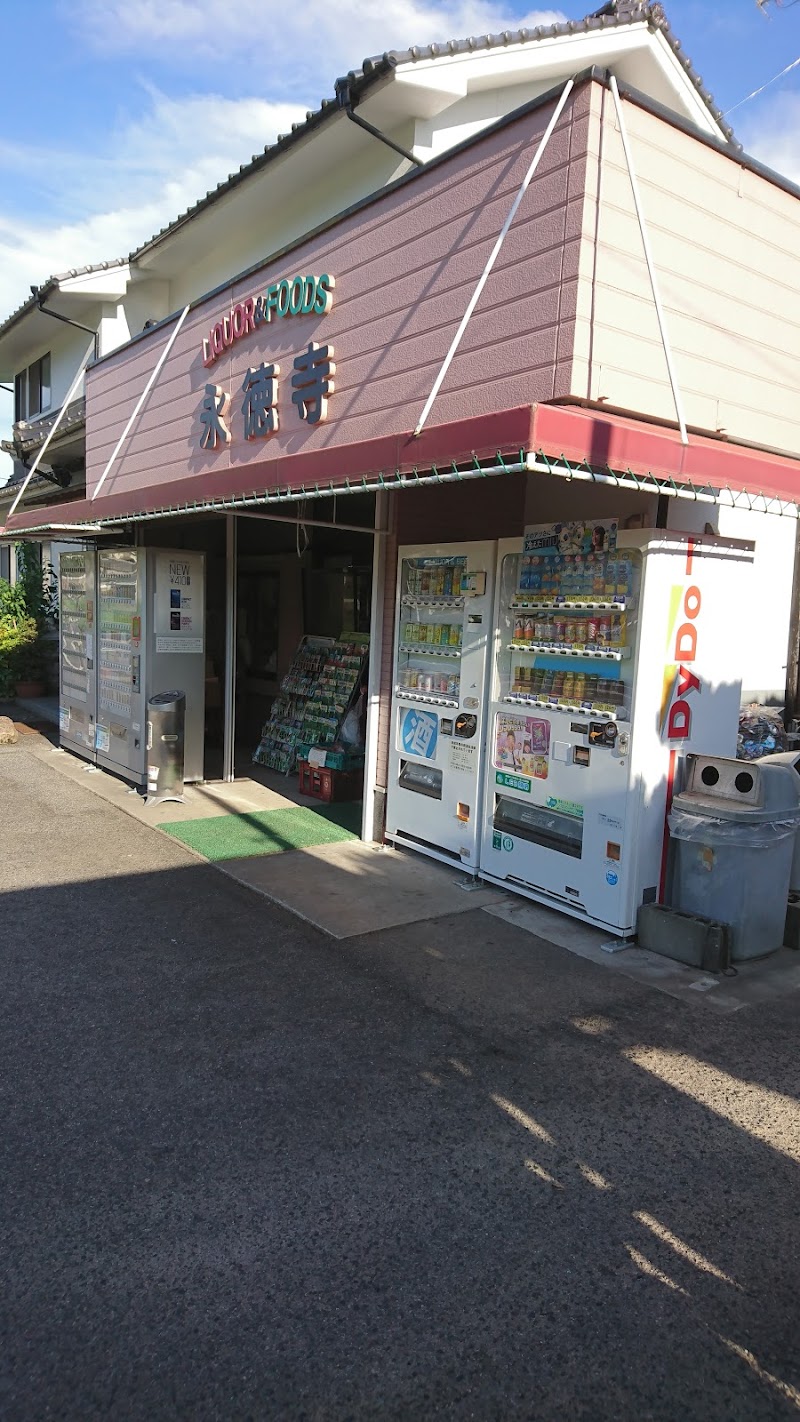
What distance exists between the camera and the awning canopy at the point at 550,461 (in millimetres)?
4086

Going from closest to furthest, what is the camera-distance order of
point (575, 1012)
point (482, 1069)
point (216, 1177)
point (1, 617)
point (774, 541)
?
point (216, 1177)
point (482, 1069)
point (575, 1012)
point (774, 541)
point (1, 617)

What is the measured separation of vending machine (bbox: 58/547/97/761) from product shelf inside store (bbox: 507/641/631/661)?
6258 millimetres

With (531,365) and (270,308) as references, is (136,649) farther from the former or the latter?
(531,365)

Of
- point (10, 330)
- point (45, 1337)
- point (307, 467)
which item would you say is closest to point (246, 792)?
point (307, 467)

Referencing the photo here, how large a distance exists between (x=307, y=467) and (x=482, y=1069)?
12.5ft

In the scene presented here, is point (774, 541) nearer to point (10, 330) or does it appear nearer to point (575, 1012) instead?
point (575, 1012)

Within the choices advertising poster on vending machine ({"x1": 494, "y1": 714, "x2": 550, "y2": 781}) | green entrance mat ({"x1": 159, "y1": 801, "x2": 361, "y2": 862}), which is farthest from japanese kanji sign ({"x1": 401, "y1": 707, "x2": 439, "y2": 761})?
green entrance mat ({"x1": 159, "y1": 801, "x2": 361, "y2": 862})

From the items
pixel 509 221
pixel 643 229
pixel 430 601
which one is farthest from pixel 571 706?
pixel 509 221

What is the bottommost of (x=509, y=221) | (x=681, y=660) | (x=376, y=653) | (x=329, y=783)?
(x=329, y=783)

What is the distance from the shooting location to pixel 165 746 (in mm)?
8578

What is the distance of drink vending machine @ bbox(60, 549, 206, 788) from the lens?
8.95 meters

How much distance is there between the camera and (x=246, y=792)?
9.13m

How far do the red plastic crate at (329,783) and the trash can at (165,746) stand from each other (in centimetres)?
128

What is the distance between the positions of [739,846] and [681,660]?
1.16 metres
